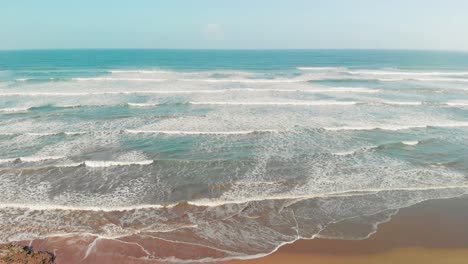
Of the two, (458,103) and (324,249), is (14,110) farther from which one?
(458,103)

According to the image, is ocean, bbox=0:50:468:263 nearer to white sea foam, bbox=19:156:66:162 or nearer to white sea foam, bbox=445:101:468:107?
white sea foam, bbox=19:156:66:162

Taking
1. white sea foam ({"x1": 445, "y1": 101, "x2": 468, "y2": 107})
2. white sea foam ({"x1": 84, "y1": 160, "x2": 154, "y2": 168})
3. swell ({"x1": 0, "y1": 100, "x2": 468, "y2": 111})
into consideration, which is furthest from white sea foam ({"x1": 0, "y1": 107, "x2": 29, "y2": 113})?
white sea foam ({"x1": 445, "y1": 101, "x2": 468, "y2": 107})

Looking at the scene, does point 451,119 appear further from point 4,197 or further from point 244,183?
point 4,197

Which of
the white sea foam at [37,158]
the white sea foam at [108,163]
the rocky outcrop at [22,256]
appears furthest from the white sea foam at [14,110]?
the rocky outcrop at [22,256]

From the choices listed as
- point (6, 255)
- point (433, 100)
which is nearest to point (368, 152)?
point (6, 255)

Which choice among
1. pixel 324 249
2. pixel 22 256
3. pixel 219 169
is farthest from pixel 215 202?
pixel 22 256
